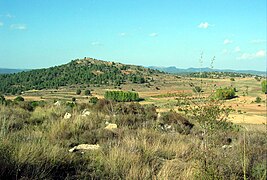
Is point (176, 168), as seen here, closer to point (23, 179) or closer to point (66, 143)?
point (23, 179)

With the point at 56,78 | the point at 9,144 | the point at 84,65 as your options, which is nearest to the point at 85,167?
the point at 9,144

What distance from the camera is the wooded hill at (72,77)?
10456 centimetres

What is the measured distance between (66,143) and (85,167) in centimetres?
258

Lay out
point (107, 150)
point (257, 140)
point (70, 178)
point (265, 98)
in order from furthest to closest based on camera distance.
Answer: point (265, 98), point (257, 140), point (107, 150), point (70, 178)

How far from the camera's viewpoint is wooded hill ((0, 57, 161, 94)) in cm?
10456

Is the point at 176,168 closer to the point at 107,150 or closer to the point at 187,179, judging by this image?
the point at 187,179

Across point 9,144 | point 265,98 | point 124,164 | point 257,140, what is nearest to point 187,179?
point 124,164

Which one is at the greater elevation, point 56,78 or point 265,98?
point 56,78

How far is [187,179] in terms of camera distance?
5.18 metres

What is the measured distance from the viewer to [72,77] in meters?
114

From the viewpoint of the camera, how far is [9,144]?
17.8 ft

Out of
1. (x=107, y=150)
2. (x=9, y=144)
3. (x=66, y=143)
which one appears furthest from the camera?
(x=66, y=143)

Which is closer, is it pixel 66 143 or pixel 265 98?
pixel 66 143

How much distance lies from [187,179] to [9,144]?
3.11 meters
